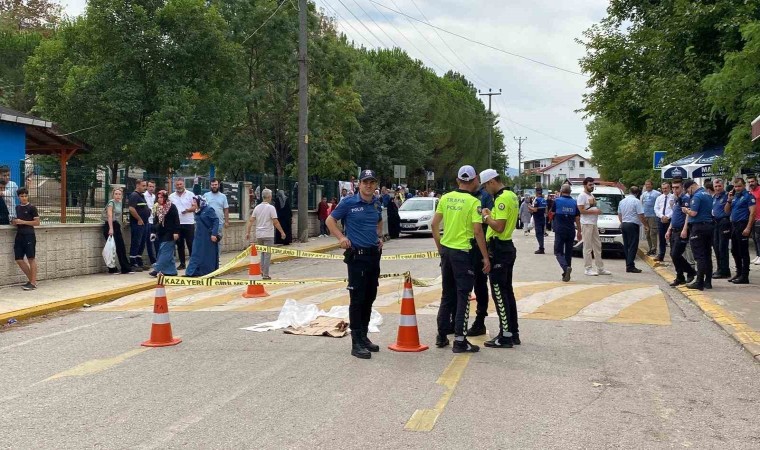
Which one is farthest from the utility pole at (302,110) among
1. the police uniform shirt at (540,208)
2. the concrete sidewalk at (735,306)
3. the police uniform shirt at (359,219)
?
the police uniform shirt at (359,219)

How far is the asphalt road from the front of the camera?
486cm

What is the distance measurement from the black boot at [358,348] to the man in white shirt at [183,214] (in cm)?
784

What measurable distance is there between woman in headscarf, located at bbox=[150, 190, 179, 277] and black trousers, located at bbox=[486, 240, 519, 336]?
24.9ft

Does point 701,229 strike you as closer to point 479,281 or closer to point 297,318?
point 479,281

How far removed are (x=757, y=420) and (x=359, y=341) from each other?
11.8ft

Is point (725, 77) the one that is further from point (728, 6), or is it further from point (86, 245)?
point (86, 245)

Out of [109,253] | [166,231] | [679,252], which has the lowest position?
[109,253]

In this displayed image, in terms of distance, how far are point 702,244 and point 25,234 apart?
11208 mm

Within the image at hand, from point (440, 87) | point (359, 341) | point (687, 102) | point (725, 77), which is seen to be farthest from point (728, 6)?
point (440, 87)

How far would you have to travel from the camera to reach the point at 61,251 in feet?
44.5

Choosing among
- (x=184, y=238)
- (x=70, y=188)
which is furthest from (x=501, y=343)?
(x=70, y=188)

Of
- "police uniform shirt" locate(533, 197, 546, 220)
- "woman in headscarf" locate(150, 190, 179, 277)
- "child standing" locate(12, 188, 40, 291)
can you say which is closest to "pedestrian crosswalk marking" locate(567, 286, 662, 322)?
"police uniform shirt" locate(533, 197, 546, 220)

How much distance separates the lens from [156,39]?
2300cm

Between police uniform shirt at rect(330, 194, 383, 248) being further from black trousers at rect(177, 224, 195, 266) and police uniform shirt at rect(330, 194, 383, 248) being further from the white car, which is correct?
the white car
